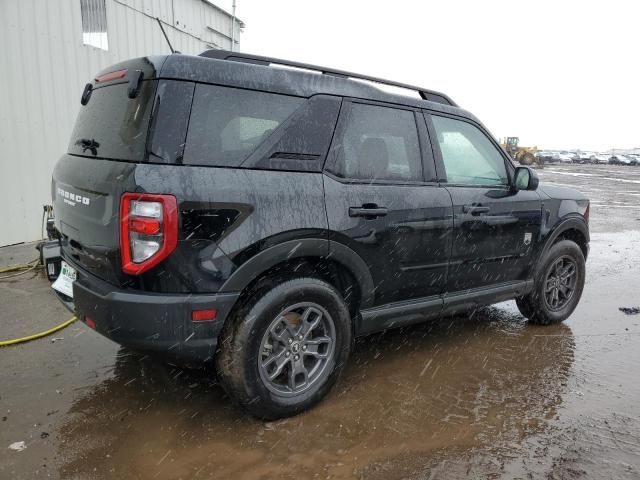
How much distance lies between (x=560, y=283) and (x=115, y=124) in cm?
390

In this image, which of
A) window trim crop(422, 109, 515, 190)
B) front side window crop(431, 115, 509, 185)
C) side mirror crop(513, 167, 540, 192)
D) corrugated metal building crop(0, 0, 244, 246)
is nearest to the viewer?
window trim crop(422, 109, 515, 190)

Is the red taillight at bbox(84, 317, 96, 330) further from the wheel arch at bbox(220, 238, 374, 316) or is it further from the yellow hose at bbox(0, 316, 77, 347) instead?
the yellow hose at bbox(0, 316, 77, 347)

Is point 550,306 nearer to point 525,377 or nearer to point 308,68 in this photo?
point 525,377

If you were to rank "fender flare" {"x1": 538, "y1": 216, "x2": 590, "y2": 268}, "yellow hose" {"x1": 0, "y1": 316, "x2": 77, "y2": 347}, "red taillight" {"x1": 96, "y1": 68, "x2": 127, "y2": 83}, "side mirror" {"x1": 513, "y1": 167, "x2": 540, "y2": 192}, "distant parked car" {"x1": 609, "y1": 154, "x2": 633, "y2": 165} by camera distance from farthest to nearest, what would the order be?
1. "distant parked car" {"x1": 609, "y1": 154, "x2": 633, "y2": 165}
2. "fender flare" {"x1": 538, "y1": 216, "x2": 590, "y2": 268}
3. "side mirror" {"x1": 513, "y1": 167, "x2": 540, "y2": 192}
4. "yellow hose" {"x1": 0, "y1": 316, "x2": 77, "y2": 347}
5. "red taillight" {"x1": 96, "y1": 68, "x2": 127, "y2": 83}

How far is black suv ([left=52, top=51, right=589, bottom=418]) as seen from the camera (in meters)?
2.30

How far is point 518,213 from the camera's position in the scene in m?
3.82

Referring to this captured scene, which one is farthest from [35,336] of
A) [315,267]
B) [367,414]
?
[367,414]

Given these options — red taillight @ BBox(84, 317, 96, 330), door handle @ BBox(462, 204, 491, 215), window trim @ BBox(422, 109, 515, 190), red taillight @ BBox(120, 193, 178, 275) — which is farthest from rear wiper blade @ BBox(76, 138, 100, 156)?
door handle @ BBox(462, 204, 491, 215)

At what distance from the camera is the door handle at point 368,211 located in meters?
2.82

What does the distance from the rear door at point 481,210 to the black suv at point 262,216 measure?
0.07 feet

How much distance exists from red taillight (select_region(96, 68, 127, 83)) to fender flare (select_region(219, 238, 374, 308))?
48.2 inches

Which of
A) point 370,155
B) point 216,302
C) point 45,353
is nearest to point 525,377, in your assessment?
point 370,155

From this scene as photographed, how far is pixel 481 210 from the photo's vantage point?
3.51 m

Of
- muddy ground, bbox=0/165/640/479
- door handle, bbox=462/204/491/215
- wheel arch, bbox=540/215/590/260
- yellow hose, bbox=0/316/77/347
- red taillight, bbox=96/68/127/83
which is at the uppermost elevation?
red taillight, bbox=96/68/127/83
